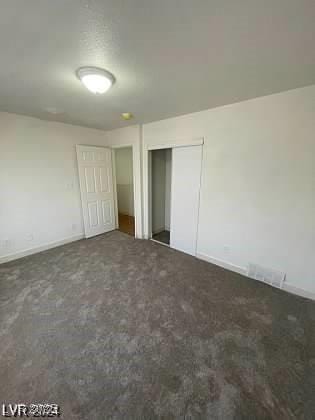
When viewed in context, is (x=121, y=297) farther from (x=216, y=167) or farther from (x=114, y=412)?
(x=216, y=167)

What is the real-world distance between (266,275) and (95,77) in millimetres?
3082

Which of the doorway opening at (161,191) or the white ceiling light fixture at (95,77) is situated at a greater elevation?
the white ceiling light fixture at (95,77)

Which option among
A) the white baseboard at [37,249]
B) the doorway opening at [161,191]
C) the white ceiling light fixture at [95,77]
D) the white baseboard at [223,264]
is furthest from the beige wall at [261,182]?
the white baseboard at [37,249]

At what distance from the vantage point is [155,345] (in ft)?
5.08

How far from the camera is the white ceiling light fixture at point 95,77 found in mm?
1558

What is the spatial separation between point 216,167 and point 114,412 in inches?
108

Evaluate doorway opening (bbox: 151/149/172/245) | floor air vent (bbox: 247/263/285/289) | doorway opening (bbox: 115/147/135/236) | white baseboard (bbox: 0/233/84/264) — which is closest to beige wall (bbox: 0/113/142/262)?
white baseboard (bbox: 0/233/84/264)

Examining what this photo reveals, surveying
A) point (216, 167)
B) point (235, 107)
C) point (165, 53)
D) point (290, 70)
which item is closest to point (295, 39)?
point (290, 70)

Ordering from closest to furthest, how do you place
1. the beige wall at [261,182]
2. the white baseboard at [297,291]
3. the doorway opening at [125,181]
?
the beige wall at [261,182] → the white baseboard at [297,291] → the doorway opening at [125,181]

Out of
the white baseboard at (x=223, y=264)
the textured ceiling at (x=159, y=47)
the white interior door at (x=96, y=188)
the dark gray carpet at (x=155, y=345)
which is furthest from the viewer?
the white interior door at (x=96, y=188)

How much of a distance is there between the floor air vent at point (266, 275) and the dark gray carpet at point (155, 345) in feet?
0.36

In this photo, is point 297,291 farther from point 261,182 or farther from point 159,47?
point 159,47

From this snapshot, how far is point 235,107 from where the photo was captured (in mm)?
2328

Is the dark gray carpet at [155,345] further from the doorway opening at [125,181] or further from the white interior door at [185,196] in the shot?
the doorway opening at [125,181]
